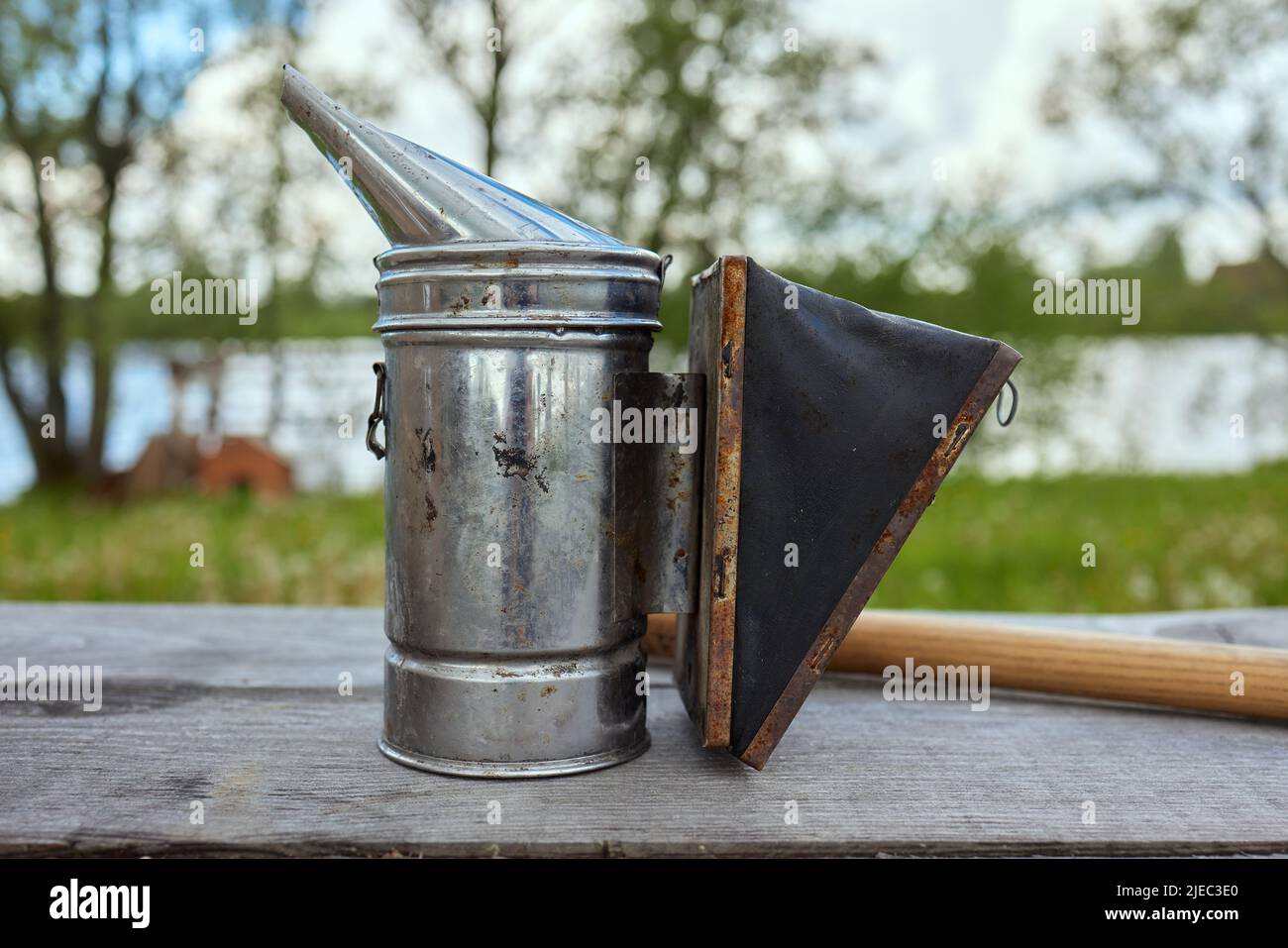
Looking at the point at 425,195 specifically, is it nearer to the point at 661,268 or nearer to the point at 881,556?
the point at 661,268

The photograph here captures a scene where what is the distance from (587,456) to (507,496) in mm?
119

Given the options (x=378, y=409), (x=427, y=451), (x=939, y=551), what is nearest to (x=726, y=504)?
(x=427, y=451)

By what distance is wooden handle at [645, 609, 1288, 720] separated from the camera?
1866 millimetres

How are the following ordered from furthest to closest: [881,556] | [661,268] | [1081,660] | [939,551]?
[939,551] → [1081,660] → [661,268] → [881,556]

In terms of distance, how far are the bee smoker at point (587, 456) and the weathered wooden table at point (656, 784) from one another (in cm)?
11

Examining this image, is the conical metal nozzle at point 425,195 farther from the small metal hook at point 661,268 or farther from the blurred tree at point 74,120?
the blurred tree at point 74,120

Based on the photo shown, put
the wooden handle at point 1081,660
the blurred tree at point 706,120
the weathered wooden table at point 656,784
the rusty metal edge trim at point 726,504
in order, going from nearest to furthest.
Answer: the weathered wooden table at point 656,784, the rusty metal edge trim at point 726,504, the wooden handle at point 1081,660, the blurred tree at point 706,120

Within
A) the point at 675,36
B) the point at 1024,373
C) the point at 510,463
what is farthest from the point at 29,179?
the point at 510,463

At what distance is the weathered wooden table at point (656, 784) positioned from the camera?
53.9 inches

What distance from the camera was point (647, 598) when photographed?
169 cm

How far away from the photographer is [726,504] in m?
1.54

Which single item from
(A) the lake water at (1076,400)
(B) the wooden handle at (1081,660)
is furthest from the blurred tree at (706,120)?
(B) the wooden handle at (1081,660)

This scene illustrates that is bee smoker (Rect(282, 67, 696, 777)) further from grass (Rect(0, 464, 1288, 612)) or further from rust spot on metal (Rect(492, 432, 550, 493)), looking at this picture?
grass (Rect(0, 464, 1288, 612))
